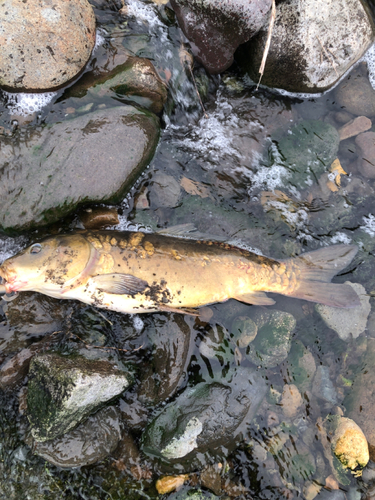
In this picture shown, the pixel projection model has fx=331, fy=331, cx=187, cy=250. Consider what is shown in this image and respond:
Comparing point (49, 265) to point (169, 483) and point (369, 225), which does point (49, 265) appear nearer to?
point (169, 483)

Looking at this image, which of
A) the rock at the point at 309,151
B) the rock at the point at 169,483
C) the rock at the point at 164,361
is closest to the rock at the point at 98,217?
the rock at the point at 164,361

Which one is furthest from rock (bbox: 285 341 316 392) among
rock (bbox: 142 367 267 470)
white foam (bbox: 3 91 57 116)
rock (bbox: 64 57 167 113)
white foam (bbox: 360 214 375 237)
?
white foam (bbox: 3 91 57 116)

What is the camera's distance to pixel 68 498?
12.4ft

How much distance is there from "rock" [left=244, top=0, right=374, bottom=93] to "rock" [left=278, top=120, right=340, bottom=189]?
2.23 feet

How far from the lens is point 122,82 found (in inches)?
167

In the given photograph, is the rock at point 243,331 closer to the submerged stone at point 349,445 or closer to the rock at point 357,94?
the submerged stone at point 349,445

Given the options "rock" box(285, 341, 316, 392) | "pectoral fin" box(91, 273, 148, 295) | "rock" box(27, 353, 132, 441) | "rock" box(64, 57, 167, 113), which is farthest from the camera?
"rock" box(285, 341, 316, 392)

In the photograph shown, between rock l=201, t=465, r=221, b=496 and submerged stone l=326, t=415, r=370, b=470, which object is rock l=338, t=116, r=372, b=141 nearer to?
submerged stone l=326, t=415, r=370, b=470

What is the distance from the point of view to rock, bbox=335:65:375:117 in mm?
5016

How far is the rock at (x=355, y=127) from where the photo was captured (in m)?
4.98

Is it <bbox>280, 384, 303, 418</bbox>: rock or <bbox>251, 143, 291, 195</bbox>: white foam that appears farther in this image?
<bbox>251, 143, 291, 195</bbox>: white foam

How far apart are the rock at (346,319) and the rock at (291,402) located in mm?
1016

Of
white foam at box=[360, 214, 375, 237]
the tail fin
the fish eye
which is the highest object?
white foam at box=[360, 214, 375, 237]

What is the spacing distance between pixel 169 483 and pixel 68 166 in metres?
3.98
